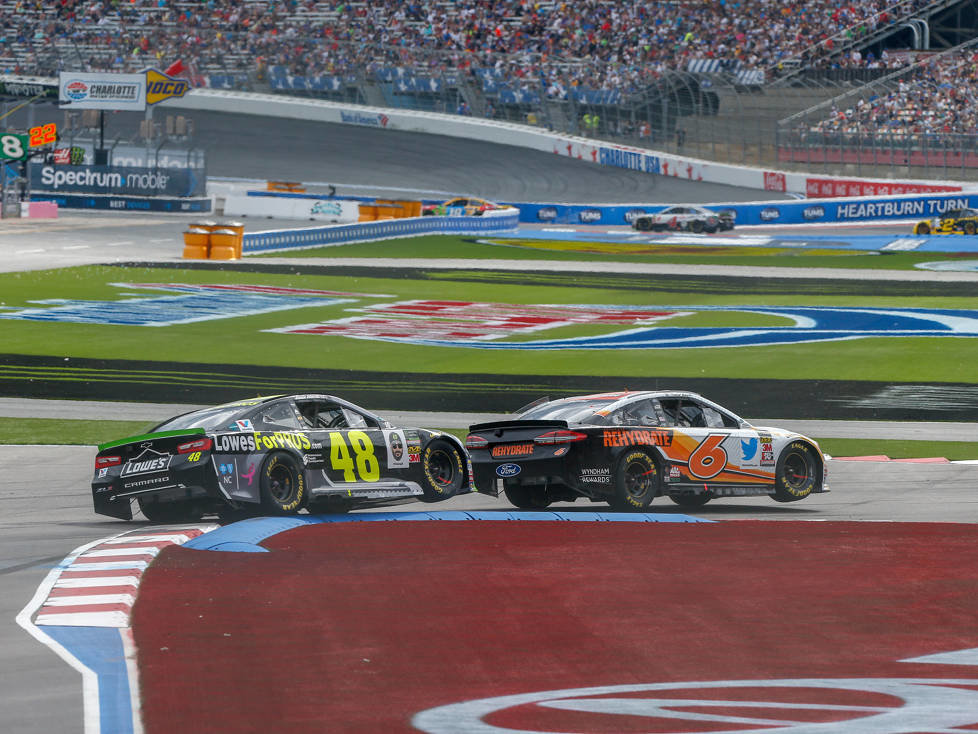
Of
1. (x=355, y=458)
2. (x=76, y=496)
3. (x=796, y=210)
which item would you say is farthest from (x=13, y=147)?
(x=355, y=458)

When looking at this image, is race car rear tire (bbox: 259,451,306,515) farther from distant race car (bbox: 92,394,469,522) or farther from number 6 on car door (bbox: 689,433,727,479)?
number 6 on car door (bbox: 689,433,727,479)

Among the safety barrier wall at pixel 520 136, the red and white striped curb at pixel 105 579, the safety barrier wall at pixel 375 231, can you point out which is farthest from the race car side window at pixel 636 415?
the safety barrier wall at pixel 520 136

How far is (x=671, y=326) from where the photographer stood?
33875mm

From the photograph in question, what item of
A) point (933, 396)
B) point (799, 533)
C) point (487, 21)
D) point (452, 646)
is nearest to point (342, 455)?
point (799, 533)

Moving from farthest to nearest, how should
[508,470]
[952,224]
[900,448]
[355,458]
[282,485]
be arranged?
1. [952,224]
2. [900,448]
3. [508,470]
4. [355,458]
5. [282,485]

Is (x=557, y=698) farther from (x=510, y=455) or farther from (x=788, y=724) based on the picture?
(x=510, y=455)

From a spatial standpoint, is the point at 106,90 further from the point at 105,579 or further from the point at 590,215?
the point at 105,579

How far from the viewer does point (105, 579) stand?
1112cm

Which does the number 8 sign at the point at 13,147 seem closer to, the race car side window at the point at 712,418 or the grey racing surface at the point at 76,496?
the grey racing surface at the point at 76,496

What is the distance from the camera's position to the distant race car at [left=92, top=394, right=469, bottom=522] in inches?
547

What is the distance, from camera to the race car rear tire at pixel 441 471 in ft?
50.2

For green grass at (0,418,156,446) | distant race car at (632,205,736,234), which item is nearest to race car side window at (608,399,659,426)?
green grass at (0,418,156,446)

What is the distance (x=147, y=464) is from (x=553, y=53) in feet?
202

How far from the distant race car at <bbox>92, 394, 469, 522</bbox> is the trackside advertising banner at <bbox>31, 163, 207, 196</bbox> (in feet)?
181
